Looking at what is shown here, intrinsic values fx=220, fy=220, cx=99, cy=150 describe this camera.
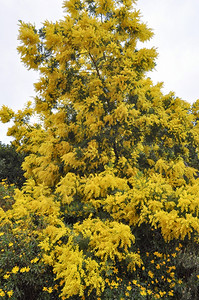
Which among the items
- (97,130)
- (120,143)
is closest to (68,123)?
(97,130)

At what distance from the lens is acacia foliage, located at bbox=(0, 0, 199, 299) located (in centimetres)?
402

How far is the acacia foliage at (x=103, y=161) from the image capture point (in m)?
4.02

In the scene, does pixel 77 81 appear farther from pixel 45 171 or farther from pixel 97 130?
pixel 45 171

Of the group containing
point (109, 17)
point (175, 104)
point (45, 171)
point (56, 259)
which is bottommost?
point (56, 259)

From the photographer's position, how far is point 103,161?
608 centimetres

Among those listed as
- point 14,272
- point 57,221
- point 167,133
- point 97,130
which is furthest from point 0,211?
point 167,133

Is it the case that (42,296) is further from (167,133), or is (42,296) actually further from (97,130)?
(167,133)

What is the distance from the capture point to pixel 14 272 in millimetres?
3488

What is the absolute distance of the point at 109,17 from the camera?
7.20m

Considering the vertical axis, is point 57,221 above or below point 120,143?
below

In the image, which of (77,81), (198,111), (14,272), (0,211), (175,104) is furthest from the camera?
(198,111)

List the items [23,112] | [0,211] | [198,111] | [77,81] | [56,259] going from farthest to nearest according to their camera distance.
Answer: [198,111] → [23,112] → [77,81] → [0,211] → [56,259]

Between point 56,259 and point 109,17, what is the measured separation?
23.5 ft

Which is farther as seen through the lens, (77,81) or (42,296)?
(77,81)
